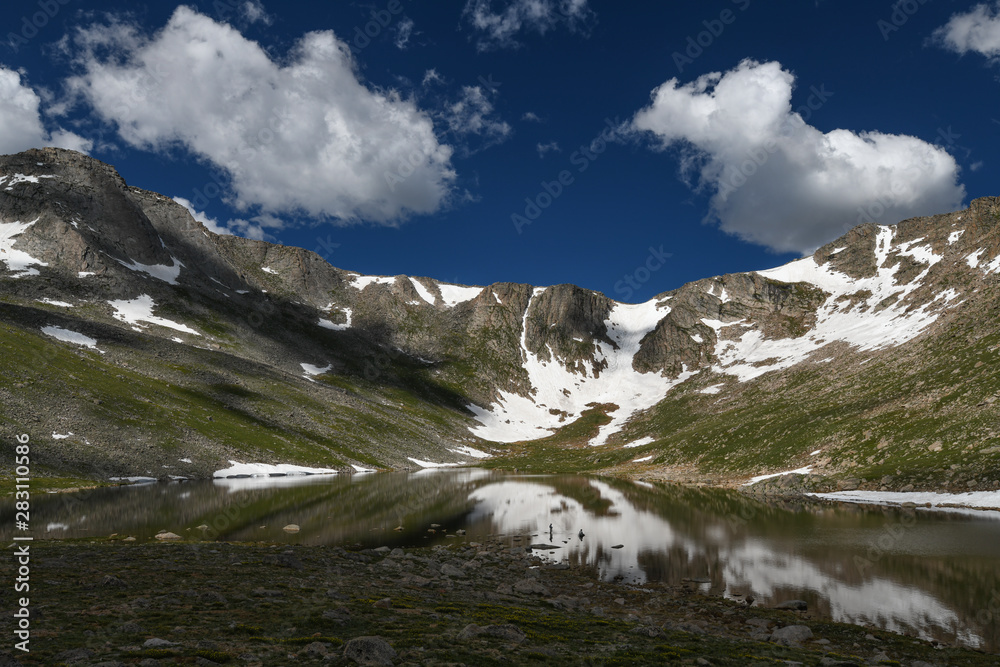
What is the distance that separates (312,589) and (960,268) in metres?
199

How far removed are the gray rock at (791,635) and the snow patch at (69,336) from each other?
154747 millimetres

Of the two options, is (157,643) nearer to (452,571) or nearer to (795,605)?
(452,571)

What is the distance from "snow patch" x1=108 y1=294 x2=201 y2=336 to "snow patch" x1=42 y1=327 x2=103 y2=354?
41.5 metres

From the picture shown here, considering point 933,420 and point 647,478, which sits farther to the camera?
point 647,478

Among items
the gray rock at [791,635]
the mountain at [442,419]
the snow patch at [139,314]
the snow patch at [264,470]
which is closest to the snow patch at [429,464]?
the mountain at [442,419]

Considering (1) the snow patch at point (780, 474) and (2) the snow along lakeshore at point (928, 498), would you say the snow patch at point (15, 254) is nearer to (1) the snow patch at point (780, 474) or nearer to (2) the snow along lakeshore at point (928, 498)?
(1) the snow patch at point (780, 474)

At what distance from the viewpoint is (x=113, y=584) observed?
74.9ft

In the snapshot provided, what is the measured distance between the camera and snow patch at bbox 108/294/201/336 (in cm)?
17638

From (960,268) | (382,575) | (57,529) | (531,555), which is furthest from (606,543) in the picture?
(960,268)

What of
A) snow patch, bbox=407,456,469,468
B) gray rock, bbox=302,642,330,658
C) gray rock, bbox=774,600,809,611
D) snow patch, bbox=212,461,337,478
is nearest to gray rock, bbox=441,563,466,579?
gray rock, bbox=774,600,809,611

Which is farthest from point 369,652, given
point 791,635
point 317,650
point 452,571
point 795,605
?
point 795,605

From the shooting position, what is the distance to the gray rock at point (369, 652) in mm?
13992

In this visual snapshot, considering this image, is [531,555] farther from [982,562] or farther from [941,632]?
[982,562]

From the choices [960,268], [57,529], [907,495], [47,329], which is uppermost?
[960,268]
